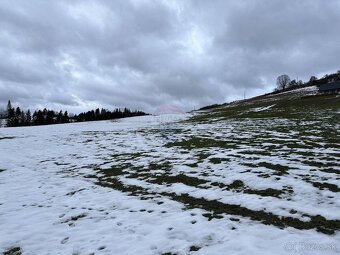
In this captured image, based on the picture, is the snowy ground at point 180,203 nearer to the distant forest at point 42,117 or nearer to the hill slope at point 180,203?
the hill slope at point 180,203

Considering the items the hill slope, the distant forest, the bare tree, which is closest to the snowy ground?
the hill slope

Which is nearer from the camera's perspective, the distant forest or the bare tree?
the distant forest

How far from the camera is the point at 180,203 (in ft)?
33.6

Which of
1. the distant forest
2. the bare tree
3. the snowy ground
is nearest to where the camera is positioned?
the snowy ground

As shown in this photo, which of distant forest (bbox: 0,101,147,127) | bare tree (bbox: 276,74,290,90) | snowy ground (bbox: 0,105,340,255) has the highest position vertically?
bare tree (bbox: 276,74,290,90)

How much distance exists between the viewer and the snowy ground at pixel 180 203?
7.27 m

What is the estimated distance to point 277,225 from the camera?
7.84 metres

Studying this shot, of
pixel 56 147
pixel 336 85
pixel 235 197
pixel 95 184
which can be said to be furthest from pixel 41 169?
pixel 336 85

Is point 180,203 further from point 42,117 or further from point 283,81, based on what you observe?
point 283,81

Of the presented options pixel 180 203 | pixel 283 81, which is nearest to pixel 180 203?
pixel 180 203

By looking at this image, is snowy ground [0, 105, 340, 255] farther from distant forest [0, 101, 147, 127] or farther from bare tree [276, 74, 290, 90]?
bare tree [276, 74, 290, 90]

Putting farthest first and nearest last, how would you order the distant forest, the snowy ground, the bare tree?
the bare tree
the distant forest
the snowy ground

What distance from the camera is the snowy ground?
7.27 meters

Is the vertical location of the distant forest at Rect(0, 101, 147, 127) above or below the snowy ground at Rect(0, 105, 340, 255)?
above
